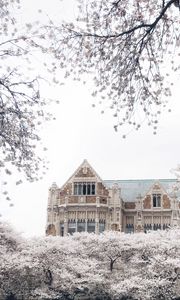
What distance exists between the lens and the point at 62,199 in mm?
41469

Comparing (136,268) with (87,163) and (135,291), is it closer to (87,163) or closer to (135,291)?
(135,291)

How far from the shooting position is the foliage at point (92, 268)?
30.8 m

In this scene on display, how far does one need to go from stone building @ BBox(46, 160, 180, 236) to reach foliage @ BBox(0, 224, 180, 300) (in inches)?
242

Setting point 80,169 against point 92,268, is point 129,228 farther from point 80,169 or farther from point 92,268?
point 92,268

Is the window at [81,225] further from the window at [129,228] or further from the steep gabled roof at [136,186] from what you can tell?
the steep gabled roof at [136,186]

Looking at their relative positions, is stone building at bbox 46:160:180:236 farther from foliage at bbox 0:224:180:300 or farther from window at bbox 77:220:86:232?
foliage at bbox 0:224:180:300

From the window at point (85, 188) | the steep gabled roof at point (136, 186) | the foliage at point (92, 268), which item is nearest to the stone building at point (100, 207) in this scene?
the window at point (85, 188)

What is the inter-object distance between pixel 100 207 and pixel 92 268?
921cm

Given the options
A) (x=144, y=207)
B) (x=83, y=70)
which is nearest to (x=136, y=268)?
(x=144, y=207)

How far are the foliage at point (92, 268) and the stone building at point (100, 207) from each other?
20.2ft

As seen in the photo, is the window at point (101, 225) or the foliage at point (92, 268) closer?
the foliage at point (92, 268)

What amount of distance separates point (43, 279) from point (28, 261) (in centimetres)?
171

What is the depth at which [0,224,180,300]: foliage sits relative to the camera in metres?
30.8

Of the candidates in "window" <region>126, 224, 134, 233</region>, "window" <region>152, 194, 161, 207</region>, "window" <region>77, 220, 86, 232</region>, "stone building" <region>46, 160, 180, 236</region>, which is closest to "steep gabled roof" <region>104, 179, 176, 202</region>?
"window" <region>152, 194, 161, 207</region>
